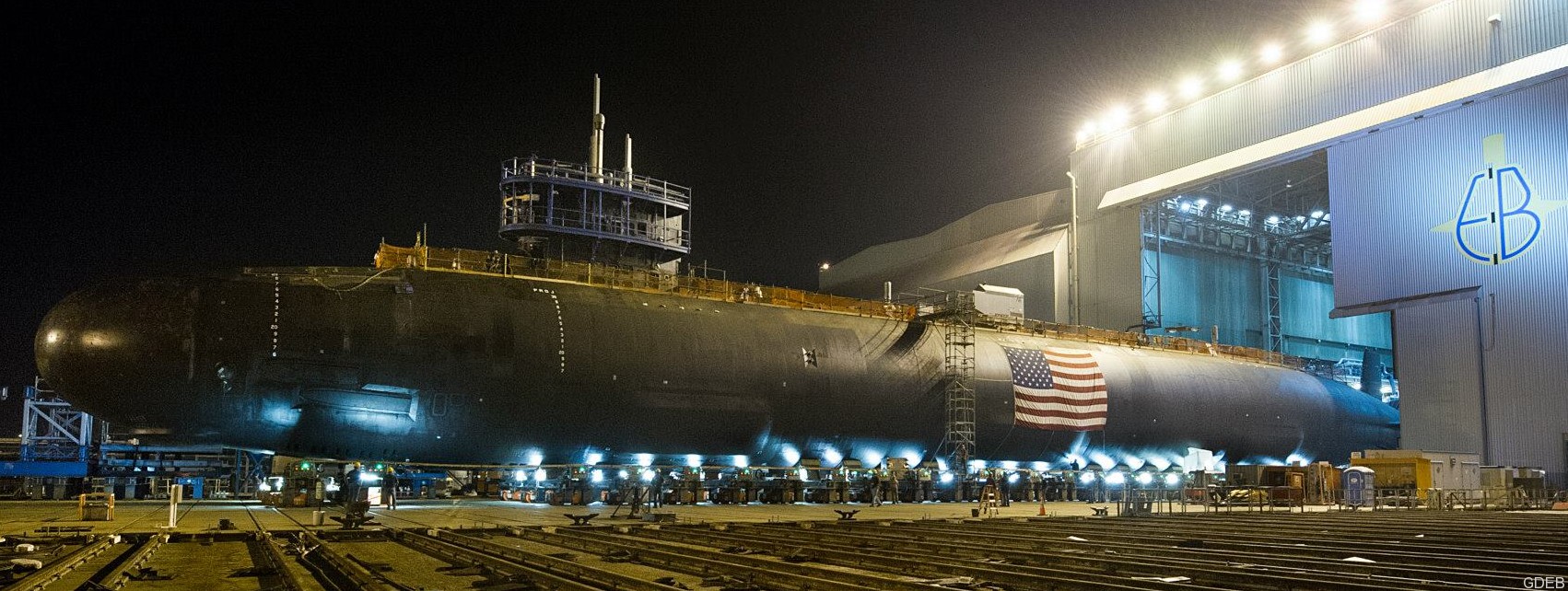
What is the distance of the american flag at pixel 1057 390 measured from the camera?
37125 mm

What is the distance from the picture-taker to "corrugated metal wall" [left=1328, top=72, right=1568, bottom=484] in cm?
3525

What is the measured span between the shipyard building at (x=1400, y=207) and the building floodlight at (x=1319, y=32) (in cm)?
58

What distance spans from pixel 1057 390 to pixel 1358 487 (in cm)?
969

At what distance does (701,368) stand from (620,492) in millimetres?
3952

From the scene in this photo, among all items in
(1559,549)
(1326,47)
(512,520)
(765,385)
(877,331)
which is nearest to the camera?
(1559,549)

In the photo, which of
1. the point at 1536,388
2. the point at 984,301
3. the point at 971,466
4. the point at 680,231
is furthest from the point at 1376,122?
the point at 680,231

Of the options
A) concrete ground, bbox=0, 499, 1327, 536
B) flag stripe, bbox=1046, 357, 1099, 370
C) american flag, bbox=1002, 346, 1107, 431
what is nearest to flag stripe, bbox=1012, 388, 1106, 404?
american flag, bbox=1002, 346, 1107, 431

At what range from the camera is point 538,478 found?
93.1 ft

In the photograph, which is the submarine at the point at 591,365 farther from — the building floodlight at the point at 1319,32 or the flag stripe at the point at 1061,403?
the building floodlight at the point at 1319,32

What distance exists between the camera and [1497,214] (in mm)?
36531

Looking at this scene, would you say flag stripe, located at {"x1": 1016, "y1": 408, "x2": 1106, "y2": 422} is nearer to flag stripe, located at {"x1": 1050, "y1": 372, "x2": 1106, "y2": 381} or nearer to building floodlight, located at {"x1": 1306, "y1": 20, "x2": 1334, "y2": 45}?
flag stripe, located at {"x1": 1050, "y1": 372, "x2": 1106, "y2": 381}

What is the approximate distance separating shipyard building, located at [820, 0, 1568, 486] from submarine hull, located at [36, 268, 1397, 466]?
46.3 feet

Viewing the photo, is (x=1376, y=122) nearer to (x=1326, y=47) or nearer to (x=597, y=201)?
(x=1326, y=47)

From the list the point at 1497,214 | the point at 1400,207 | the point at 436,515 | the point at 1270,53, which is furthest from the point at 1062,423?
the point at 436,515
